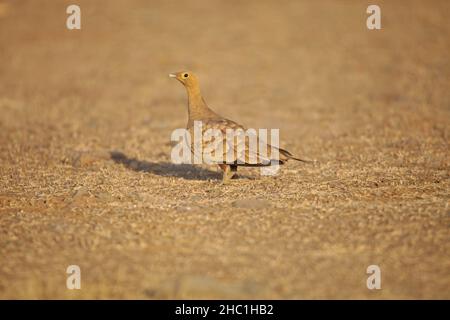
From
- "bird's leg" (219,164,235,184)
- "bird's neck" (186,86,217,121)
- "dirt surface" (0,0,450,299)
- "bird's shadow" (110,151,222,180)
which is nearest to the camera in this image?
"dirt surface" (0,0,450,299)

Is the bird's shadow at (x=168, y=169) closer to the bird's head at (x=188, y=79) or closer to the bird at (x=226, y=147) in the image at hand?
the bird at (x=226, y=147)

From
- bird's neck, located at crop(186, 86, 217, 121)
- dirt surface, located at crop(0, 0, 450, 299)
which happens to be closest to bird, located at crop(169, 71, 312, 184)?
bird's neck, located at crop(186, 86, 217, 121)

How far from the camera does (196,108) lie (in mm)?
8945

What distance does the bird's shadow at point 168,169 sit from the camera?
938cm

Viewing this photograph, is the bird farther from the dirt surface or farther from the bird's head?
the dirt surface

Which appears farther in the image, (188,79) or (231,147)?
(188,79)

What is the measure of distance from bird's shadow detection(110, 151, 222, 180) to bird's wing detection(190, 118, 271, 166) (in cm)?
97

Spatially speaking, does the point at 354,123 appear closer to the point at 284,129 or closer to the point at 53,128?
the point at 284,129

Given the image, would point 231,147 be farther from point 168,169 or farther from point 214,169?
point 168,169

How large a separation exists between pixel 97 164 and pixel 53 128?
3.39m

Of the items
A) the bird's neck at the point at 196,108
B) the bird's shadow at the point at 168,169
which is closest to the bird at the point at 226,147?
the bird's neck at the point at 196,108

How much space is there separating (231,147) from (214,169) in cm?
170

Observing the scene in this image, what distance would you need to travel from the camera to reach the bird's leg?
848 cm

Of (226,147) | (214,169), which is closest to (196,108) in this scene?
(226,147)
